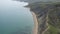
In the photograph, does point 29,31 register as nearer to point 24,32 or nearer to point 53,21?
point 24,32

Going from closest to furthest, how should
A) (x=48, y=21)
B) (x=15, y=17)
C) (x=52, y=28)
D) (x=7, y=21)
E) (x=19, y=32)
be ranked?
1. (x=52, y=28)
2. (x=48, y=21)
3. (x=19, y=32)
4. (x=7, y=21)
5. (x=15, y=17)

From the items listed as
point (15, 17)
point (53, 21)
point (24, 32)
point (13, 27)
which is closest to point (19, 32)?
point (24, 32)

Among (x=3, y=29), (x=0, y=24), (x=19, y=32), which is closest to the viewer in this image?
(x=19, y=32)

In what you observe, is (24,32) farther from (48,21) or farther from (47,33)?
(47,33)

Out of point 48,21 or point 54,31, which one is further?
point 48,21

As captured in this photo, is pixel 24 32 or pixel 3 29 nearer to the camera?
pixel 24 32

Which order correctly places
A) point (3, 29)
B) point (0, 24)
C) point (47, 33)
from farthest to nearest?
point (0, 24), point (3, 29), point (47, 33)

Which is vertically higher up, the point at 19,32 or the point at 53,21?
the point at 53,21

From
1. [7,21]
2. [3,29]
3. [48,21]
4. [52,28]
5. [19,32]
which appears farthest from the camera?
[7,21]

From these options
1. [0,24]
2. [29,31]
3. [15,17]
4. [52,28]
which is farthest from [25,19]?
[52,28]
